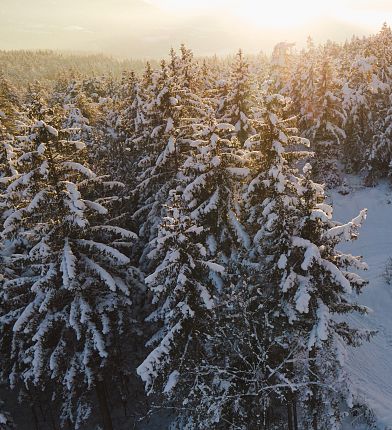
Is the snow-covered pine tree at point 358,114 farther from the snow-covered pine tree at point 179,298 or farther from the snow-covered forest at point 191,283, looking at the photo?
the snow-covered pine tree at point 179,298

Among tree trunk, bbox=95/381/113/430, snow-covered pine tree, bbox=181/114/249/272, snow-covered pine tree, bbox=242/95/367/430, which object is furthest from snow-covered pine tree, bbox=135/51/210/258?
tree trunk, bbox=95/381/113/430

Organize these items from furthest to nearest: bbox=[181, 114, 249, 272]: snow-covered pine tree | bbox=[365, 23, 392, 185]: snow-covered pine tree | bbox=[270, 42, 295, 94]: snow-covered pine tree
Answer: bbox=[270, 42, 295, 94]: snow-covered pine tree < bbox=[365, 23, 392, 185]: snow-covered pine tree < bbox=[181, 114, 249, 272]: snow-covered pine tree

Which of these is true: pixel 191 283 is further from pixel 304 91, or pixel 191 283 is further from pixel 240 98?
pixel 304 91

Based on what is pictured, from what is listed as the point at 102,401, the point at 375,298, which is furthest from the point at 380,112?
the point at 102,401

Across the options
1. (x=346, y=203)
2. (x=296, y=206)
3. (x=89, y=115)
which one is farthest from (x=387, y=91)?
(x=296, y=206)

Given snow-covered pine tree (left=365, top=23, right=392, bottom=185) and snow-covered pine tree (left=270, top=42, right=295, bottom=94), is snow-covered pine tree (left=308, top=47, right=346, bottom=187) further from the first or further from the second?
snow-covered pine tree (left=270, top=42, right=295, bottom=94)

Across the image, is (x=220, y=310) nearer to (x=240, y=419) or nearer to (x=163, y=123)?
(x=240, y=419)
